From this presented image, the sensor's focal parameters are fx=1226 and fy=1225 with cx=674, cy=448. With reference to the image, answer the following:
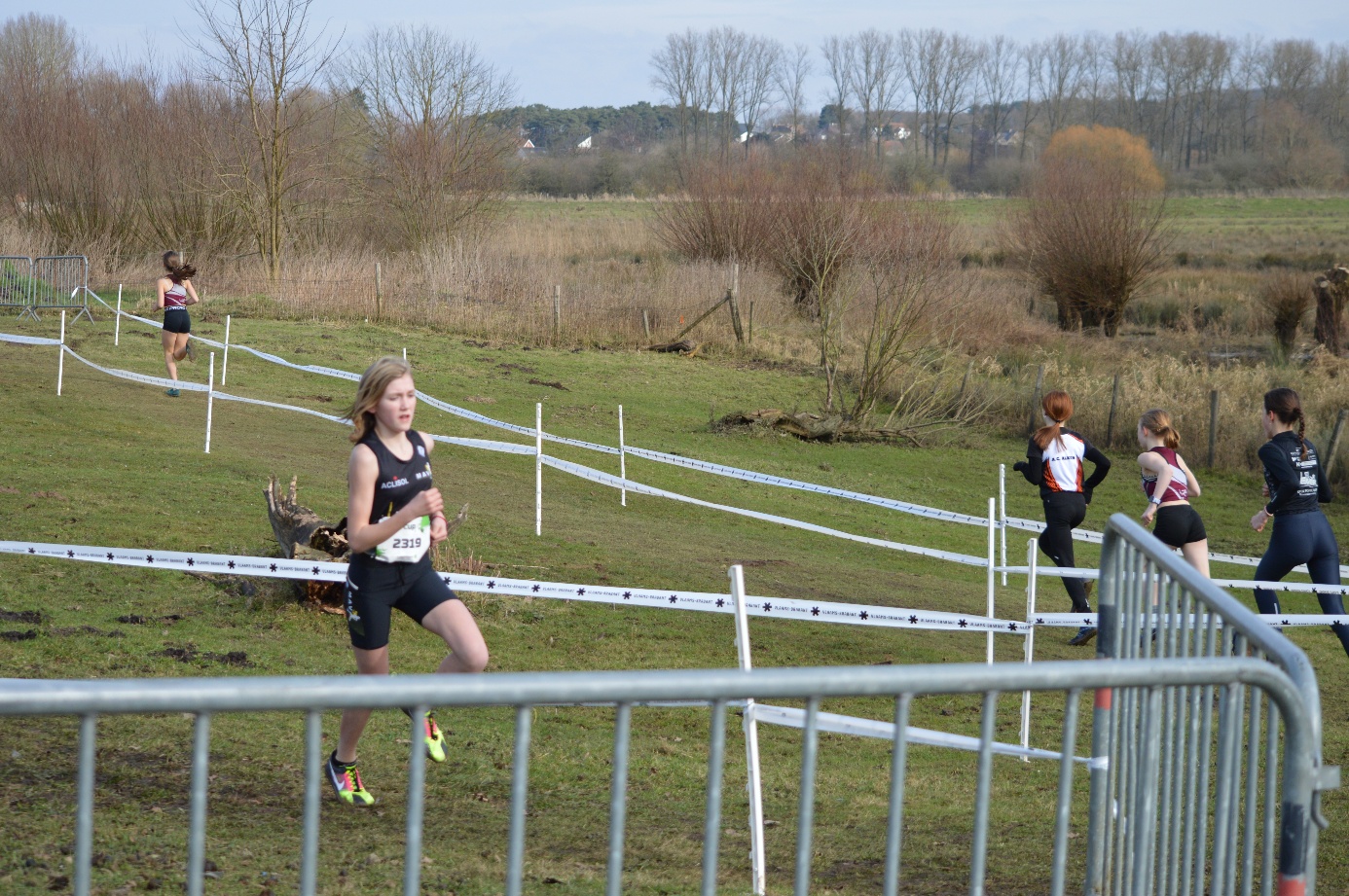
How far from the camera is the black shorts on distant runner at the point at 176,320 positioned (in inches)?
605

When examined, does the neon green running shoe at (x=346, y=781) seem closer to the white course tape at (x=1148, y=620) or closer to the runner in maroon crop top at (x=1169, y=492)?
the white course tape at (x=1148, y=620)

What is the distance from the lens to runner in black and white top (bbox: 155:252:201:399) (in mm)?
14797

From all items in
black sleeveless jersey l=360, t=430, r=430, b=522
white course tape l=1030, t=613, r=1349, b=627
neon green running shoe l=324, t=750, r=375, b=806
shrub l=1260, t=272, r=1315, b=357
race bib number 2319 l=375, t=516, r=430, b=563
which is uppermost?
shrub l=1260, t=272, r=1315, b=357

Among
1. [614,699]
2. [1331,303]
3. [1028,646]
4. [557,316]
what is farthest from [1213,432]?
[614,699]

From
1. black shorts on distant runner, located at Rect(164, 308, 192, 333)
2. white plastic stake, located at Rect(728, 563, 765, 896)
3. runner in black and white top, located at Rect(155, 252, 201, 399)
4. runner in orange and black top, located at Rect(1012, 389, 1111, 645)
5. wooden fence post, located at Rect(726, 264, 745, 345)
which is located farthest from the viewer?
wooden fence post, located at Rect(726, 264, 745, 345)

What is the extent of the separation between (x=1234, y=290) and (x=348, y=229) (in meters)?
30.1

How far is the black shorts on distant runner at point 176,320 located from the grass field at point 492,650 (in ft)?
3.74

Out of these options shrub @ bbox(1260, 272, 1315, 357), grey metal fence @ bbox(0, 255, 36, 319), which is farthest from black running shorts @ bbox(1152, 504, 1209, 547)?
shrub @ bbox(1260, 272, 1315, 357)

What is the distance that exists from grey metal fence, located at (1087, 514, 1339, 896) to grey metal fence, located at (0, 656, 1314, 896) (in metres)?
0.03

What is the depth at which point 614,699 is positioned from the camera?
6.90ft

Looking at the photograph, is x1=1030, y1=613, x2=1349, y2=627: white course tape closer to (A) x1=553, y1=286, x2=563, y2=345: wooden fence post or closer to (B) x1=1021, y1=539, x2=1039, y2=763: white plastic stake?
(B) x1=1021, y1=539, x2=1039, y2=763: white plastic stake

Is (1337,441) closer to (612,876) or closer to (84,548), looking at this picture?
(84,548)

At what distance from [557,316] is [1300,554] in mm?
23206

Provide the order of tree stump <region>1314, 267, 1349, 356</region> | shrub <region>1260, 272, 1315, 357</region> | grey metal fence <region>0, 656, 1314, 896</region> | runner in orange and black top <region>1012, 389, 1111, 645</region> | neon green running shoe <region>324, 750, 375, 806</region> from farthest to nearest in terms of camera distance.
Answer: shrub <region>1260, 272, 1315, 357</region>
tree stump <region>1314, 267, 1349, 356</region>
runner in orange and black top <region>1012, 389, 1111, 645</region>
neon green running shoe <region>324, 750, 375, 806</region>
grey metal fence <region>0, 656, 1314, 896</region>
